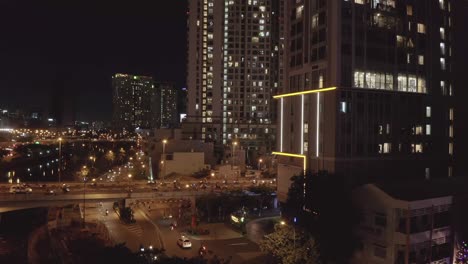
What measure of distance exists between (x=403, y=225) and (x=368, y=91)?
14.2 metres

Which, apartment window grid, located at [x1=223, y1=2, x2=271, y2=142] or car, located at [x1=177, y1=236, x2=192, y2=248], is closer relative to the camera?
car, located at [x1=177, y1=236, x2=192, y2=248]

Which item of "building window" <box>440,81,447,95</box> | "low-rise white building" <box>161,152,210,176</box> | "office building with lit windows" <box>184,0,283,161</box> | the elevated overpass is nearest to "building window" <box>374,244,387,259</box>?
"building window" <box>440,81,447,95</box>

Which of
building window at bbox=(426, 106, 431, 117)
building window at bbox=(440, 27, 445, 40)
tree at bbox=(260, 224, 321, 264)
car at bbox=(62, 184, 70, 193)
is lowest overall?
tree at bbox=(260, 224, 321, 264)

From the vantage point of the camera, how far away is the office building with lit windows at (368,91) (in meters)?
39.9

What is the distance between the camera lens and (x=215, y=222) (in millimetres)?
49562

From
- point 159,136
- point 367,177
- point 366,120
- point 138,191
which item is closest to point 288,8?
point 366,120

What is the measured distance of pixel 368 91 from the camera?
40812 millimetres

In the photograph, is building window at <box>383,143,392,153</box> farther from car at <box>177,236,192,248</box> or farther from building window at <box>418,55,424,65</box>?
car at <box>177,236,192,248</box>

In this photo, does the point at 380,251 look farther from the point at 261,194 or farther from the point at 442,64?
the point at 442,64

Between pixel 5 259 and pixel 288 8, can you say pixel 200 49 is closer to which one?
pixel 288 8

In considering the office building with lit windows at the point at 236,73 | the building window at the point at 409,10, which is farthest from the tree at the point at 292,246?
the office building with lit windows at the point at 236,73

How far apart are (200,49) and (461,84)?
6926 cm

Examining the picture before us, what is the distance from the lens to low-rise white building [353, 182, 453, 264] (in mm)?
31469

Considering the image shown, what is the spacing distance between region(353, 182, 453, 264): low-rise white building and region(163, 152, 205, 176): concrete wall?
156 ft
